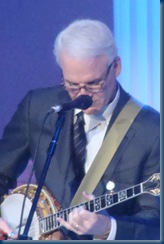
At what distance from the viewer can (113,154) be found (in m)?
1.63

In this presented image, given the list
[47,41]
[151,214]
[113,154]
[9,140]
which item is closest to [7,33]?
[47,41]

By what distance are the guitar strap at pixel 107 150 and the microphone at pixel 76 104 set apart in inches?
9.0

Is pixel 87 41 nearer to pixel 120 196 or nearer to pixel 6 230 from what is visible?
pixel 120 196

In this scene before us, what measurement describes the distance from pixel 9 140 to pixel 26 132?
0.07 m

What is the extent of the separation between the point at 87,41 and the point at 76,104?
0.24 m

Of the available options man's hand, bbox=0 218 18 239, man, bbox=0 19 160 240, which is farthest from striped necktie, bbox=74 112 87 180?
man's hand, bbox=0 218 18 239

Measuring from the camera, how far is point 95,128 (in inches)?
66.0

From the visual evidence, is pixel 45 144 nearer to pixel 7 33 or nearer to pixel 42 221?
pixel 42 221

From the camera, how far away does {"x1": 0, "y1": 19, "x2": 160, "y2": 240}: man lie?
1549mm

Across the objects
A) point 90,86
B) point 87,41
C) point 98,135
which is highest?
point 87,41

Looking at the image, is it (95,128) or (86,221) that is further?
(95,128)

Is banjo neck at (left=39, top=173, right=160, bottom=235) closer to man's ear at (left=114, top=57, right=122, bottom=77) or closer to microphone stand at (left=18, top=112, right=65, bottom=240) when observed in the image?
microphone stand at (left=18, top=112, right=65, bottom=240)

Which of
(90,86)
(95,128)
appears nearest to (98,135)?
(95,128)

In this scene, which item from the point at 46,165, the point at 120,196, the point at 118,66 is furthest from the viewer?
the point at 118,66
